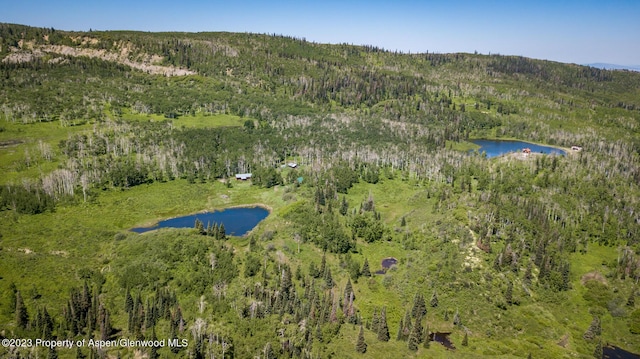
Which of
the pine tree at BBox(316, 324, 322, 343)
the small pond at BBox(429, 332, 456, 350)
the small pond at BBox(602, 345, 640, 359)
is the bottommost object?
the small pond at BBox(602, 345, 640, 359)

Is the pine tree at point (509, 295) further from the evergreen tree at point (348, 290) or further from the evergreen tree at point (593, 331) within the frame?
the evergreen tree at point (348, 290)

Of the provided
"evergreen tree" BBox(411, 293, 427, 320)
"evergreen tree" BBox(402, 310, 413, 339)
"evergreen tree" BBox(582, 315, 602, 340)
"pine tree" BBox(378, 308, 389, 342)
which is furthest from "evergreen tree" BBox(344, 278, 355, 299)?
"evergreen tree" BBox(582, 315, 602, 340)

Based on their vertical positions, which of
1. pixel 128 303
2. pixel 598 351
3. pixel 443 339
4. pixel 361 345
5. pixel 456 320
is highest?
pixel 128 303

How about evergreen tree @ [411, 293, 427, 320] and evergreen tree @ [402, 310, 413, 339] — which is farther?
evergreen tree @ [411, 293, 427, 320]

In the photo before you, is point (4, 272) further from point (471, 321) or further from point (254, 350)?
point (471, 321)

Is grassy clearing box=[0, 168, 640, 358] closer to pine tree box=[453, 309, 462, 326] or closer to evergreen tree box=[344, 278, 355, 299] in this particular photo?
pine tree box=[453, 309, 462, 326]

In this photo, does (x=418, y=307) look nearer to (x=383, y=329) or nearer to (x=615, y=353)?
(x=383, y=329)

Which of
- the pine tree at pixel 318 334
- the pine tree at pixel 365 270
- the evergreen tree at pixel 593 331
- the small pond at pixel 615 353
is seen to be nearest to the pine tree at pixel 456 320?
the pine tree at pixel 365 270

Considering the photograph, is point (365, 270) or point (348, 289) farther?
point (365, 270)

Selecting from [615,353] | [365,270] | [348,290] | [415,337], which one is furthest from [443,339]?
[615,353]

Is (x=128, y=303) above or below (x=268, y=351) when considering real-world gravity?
below

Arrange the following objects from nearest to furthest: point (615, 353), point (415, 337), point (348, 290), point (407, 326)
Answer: point (415, 337), point (407, 326), point (615, 353), point (348, 290)
